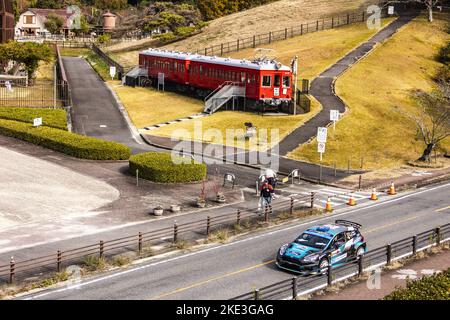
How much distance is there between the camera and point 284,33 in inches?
3701

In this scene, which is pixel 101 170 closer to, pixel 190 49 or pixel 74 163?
pixel 74 163

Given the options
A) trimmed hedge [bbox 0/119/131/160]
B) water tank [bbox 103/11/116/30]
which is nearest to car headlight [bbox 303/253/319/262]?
trimmed hedge [bbox 0/119/131/160]

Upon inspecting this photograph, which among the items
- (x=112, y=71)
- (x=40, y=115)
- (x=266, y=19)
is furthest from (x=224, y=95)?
(x=266, y=19)

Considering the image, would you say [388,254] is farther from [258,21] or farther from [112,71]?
[258,21]

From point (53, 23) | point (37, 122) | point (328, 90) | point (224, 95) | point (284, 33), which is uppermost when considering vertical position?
point (53, 23)

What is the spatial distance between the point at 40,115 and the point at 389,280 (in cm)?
3369

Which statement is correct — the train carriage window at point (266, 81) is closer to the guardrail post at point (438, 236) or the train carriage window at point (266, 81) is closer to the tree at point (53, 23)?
the guardrail post at point (438, 236)

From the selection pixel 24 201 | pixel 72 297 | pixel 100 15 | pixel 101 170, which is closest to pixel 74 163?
pixel 101 170

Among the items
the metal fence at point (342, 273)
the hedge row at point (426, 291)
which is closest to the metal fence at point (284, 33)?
the metal fence at point (342, 273)

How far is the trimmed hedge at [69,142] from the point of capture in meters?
40.3

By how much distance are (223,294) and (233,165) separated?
71.2ft

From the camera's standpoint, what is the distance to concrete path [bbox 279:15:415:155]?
156ft

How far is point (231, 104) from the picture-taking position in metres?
57.9

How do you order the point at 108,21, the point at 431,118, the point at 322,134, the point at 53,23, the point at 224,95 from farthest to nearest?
the point at 108,21 → the point at 53,23 → the point at 224,95 → the point at 431,118 → the point at 322,134
